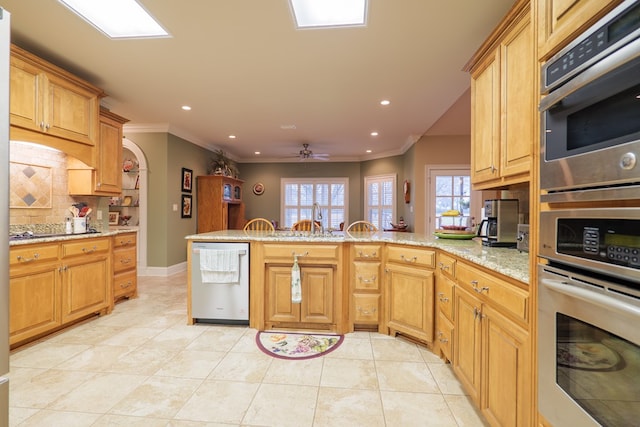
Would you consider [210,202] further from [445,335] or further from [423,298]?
[445,335]

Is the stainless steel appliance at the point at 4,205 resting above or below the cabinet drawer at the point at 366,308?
above

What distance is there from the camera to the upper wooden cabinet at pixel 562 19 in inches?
33.3

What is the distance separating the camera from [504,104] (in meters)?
1.82

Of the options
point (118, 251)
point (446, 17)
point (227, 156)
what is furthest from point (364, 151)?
point (118, 251)

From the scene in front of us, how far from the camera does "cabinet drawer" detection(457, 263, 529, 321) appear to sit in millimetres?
1188

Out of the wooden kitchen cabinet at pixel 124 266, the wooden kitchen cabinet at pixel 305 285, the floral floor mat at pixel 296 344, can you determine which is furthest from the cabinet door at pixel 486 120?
the wooden kitchen cabinet at pixel 124 266

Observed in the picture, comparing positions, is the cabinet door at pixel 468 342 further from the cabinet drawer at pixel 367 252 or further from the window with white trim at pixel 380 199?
the window with white trim at pixel 380 199

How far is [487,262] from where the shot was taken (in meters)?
1.48

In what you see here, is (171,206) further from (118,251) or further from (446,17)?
(446,17)

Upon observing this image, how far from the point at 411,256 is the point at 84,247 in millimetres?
3140

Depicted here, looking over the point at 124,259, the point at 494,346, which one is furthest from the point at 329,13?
the point at 124,259

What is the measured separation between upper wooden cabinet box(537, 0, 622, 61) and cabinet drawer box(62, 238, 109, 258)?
12.0ft

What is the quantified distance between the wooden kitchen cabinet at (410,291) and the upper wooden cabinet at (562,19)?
5.14ft

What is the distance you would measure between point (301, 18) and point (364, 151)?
16.4 ft
